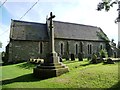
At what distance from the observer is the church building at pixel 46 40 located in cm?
2892

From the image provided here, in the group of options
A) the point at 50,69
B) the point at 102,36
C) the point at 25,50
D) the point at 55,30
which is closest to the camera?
the point at 50,69

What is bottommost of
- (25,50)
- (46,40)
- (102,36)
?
(25,50)

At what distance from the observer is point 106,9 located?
15.7 meters

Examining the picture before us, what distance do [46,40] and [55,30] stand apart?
368 cm

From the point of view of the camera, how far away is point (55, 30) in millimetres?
33625

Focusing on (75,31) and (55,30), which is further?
(75,31)

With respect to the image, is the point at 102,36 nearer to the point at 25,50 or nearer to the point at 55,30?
the point at 55,30

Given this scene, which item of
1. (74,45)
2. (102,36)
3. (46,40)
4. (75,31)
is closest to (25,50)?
(46,40)

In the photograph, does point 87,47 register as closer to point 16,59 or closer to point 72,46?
point 72,46

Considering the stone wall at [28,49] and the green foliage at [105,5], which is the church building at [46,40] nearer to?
the stone wall at [28,49]

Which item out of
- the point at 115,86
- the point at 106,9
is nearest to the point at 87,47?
the point at 106,9

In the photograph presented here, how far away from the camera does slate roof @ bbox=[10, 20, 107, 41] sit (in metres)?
30.2

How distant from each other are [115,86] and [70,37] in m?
25.2

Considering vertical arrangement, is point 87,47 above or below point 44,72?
above
